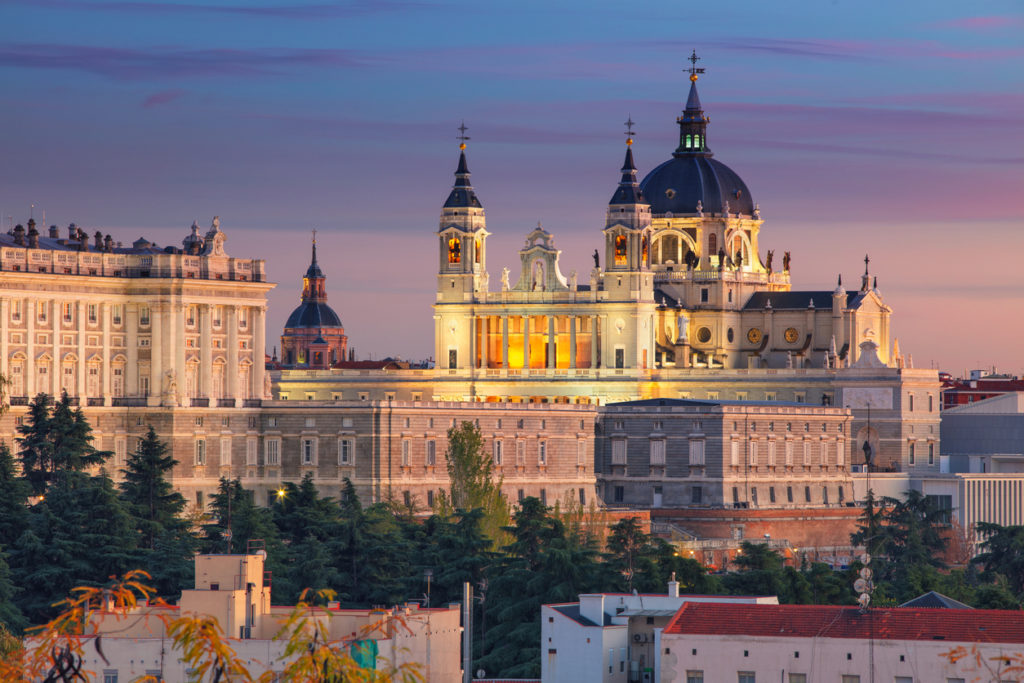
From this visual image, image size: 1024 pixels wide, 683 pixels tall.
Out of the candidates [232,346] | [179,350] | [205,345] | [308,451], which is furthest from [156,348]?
[308,451]

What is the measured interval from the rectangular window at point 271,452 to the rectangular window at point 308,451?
4.73 feet

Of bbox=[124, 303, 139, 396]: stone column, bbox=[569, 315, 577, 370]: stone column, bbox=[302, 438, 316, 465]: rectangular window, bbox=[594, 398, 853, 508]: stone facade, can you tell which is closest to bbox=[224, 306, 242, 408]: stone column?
bbox=[302, 438, 316, 465]: rectangular window

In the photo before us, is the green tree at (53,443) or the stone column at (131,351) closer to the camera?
the green tree at (53,443)

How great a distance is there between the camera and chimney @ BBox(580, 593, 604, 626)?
3342 inches

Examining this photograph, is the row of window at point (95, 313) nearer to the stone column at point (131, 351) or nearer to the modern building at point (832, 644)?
the stone column at point (131, 351)

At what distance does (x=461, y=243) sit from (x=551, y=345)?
33.8 ft

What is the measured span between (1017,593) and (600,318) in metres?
69.6

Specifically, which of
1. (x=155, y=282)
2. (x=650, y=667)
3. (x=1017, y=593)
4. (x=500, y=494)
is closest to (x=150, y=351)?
(x=155, y=282)

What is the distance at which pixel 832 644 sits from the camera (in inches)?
3027

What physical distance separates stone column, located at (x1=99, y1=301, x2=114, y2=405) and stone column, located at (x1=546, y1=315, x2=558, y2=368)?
5106 cm

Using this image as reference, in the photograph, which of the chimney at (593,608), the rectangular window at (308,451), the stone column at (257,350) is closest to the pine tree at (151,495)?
the rectangular window at (308,451)

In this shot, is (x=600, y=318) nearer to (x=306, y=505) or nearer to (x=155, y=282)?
(x=155, y=282)

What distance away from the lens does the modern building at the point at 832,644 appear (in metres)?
75.8

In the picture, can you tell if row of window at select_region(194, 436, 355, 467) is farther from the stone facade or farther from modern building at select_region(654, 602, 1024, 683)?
modern building at select_region(654, 602, 1024, 683)
